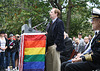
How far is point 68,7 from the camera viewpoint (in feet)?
64.8

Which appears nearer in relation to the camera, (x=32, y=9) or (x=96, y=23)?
(x=96, y=23)

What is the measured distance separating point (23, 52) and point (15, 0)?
13452mm

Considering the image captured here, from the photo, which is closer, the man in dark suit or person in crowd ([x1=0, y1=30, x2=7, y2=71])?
the man in dark suit

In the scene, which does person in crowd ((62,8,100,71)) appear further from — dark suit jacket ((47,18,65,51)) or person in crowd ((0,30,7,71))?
person in crowd ((0,30,7,71))

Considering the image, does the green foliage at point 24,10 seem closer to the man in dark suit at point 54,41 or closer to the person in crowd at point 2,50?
the person in crowd at point 2,50

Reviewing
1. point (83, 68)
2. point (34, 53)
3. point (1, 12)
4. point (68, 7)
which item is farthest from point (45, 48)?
point (68, 7)

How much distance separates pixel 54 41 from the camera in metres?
5.89

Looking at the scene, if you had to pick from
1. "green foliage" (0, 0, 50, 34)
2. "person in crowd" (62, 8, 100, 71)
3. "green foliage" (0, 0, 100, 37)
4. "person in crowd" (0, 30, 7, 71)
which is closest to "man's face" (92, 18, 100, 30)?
"person in crowd" (62, 8, 100, 71)

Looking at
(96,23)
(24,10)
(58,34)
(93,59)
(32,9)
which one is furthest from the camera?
(32,9)

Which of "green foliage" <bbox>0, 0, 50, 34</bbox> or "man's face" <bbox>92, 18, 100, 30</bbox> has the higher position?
"man's face" <bbox>92, 18, 100, 30</bbox>

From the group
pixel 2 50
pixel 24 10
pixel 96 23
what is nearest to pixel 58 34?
pixel 96 23

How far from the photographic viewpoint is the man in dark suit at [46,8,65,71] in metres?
5.88

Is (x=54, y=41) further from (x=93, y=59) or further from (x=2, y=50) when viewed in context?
(x=2, y=50)

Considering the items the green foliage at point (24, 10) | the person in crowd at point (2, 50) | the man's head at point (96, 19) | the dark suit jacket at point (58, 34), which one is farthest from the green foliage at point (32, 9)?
the man's head at point (96, 19)
